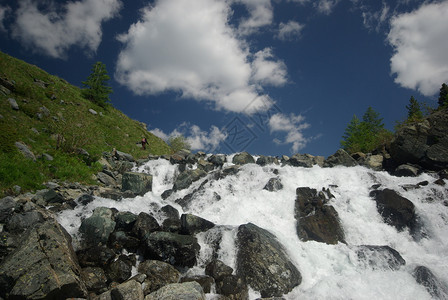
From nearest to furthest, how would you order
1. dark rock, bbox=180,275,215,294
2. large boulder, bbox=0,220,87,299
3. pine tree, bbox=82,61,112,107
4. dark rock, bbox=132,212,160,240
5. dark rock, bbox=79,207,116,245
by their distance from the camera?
1. large boulder, bbox=0,220,87,299
2. dark rock, bbox=180,275,215,294
3. dark rock, bbox=79,207,116,245
4. dark rock, bbox=132,212,160,240
5. pine tree, bbox=82,61,112,107

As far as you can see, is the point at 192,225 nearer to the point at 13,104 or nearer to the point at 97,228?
the point at 97,228

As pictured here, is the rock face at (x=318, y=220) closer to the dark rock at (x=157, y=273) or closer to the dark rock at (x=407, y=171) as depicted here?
the dark rock at (x=157, y=273)

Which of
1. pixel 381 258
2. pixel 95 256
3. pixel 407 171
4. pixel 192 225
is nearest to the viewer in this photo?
pixel 95 256

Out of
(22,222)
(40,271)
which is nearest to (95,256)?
(40,271)

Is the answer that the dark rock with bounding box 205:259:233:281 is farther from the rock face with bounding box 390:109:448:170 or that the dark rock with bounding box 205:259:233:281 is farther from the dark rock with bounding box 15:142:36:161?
the rock face with bounding box 390:109:448:170

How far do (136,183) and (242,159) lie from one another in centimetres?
1663

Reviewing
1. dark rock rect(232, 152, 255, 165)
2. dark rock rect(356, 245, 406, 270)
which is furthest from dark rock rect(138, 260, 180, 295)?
dark rock rect(232, 152, 255, 165)

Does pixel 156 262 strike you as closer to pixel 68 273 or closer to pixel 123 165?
pixel 68 273

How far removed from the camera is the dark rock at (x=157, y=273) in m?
9.00

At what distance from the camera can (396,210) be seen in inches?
622

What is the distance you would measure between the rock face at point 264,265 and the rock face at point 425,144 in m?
19.8

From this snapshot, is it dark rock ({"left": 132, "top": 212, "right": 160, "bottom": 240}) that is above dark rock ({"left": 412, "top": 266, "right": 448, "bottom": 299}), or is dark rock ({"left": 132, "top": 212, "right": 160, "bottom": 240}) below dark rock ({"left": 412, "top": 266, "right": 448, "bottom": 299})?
above

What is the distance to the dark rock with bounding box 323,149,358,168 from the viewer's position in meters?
26.7

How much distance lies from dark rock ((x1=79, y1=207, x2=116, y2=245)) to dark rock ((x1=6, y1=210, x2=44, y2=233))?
1.89m
